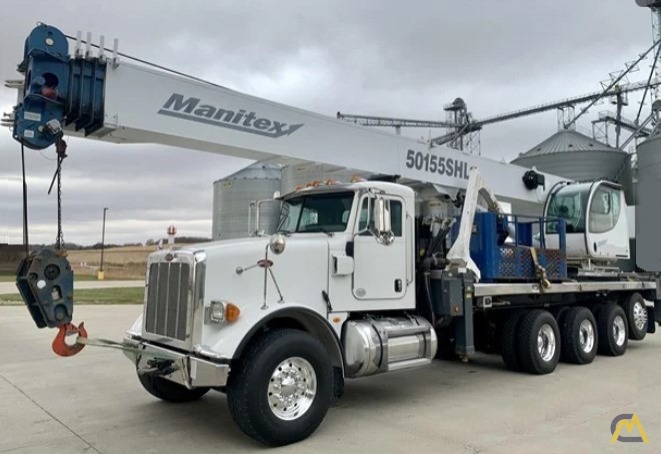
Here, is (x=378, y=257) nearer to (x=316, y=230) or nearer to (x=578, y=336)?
(x=316, y=230)

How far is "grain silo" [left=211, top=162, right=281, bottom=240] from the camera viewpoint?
780cm

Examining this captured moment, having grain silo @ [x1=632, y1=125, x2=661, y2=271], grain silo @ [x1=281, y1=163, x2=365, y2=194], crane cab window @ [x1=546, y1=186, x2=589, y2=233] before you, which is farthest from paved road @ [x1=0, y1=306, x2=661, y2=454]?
grain silo @ [x1=281, y1=163, x2=365, y2=194]

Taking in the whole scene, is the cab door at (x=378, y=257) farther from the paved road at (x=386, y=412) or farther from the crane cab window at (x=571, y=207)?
the crane cab window at (x=571, y=207)

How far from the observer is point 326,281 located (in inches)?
240

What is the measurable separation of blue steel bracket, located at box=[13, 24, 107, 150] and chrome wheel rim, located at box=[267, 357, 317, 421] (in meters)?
2.91

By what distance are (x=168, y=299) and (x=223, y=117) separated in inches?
77.0

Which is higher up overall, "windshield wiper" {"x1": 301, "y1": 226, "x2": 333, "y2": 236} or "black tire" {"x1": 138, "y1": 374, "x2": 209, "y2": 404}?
"windshield wiper" {"x1": 301, "y1": 226, "x2": 333, "y2": 236}

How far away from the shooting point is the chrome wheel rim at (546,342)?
29.1 feet

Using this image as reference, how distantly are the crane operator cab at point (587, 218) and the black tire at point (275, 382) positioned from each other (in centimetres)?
622

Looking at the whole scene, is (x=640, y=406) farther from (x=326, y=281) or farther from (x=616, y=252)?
(x=616, y=252)

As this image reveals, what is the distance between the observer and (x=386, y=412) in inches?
255

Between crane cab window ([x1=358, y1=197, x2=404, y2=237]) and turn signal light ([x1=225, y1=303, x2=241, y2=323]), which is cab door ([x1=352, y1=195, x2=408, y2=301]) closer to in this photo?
crane cab window ([x1=358, y1=197, x2=404, y2=237])

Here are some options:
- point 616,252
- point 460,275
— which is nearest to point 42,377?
point 460,275

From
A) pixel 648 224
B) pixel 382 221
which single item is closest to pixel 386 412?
pixel 382 221
